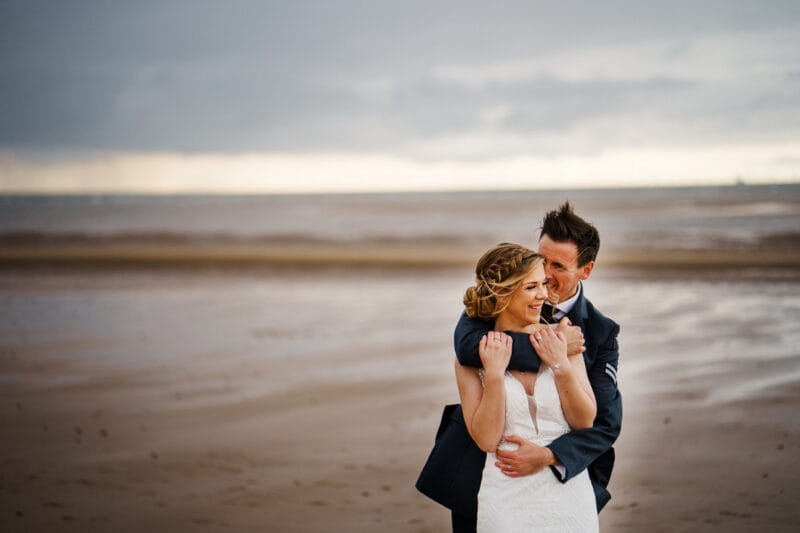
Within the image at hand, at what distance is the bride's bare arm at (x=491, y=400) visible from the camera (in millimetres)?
2662

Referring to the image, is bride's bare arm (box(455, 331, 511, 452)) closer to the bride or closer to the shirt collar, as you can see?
the bride

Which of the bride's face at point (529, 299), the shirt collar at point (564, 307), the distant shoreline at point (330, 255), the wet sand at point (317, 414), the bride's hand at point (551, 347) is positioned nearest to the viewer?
the bride's hand at point (551, 347)

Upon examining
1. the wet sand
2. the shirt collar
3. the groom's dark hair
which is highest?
the groom's dark hair

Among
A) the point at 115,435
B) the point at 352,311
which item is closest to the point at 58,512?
the point at 115,435

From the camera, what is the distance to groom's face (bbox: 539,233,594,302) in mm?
3109

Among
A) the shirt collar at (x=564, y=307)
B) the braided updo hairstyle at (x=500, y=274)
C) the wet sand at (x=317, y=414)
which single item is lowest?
the wet sand at (x=317, y=414)

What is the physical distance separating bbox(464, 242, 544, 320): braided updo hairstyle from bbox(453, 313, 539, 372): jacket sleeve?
0.09 metres

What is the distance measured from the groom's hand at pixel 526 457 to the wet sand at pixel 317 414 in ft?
9.29

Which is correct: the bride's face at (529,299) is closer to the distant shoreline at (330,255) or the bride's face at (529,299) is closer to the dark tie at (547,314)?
the dark tie at (547,314)

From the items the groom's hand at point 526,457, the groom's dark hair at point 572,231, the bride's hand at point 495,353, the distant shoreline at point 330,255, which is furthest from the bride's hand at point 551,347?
the distant shoreline at point 330,255

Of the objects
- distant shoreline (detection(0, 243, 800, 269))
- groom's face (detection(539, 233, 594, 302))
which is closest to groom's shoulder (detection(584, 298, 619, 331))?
groom's face (detection(539, 233, 594, 302))

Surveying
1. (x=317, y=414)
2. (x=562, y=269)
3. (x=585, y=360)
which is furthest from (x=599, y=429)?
(x=317, y=414)

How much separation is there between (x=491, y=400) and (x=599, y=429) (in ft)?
1.59

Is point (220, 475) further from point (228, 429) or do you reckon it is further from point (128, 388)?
point (128, 388)
